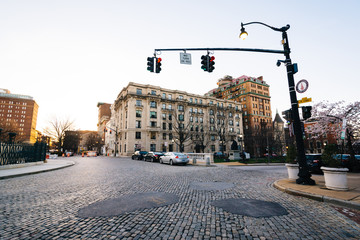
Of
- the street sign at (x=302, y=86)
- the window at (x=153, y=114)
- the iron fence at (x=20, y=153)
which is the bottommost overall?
the iron fence at (x=20, y=153)

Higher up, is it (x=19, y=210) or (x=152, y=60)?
(x=152, y=60)

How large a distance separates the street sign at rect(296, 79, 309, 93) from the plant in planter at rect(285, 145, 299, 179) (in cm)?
288

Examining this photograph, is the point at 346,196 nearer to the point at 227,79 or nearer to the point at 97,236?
the point at 97,236

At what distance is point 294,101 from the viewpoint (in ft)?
25.7

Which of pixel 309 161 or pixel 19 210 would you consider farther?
pixel 309 161

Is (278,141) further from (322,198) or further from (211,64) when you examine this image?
(322,198)

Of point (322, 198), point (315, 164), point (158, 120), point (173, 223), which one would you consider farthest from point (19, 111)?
point (322, 198)

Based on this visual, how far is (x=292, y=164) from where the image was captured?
8.55 metres

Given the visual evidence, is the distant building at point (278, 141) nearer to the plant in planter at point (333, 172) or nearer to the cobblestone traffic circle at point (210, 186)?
the plant in planter at point (333, 172)

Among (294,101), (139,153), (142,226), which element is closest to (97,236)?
(142,226)

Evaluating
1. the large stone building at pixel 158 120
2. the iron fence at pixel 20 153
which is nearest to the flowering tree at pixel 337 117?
the large stone building at pixel 158 120

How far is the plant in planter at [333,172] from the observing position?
6.09 m

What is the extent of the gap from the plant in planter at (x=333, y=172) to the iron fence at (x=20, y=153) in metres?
20.6

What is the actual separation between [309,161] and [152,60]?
540 inches
